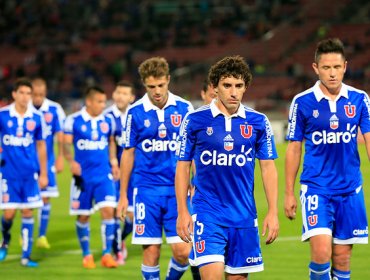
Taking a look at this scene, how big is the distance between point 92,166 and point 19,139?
1.01 meters

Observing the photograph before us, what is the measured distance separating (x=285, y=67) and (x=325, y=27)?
2536mm

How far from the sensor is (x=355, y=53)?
3622cm

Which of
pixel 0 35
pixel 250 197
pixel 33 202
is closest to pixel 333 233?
pixel 250 197

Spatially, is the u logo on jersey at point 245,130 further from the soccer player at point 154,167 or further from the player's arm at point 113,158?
the player's arm at point 113,158

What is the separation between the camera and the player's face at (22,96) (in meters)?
11.3

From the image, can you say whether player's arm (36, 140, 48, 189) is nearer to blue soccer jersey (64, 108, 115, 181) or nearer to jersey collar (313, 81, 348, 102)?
blue soccer jersey (64, 108, 115, 181)

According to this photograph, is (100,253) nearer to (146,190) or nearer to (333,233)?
(146,190)

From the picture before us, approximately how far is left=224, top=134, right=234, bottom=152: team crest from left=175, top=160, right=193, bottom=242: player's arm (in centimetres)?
→ 31

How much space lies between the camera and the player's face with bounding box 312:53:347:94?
304 inches

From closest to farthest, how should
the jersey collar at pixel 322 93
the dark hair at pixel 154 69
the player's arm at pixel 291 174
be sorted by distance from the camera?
the player's arm at pixel 291 174
the jersey collar at pixel 322 93
the dark hair at pixel 154 69

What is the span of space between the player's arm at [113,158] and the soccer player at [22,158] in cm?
85

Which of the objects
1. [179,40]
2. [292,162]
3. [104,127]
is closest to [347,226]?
[292,162]

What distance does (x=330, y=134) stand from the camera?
7.77m

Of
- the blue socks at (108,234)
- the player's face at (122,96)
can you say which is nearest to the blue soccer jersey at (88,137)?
the player's face at (122,96)
